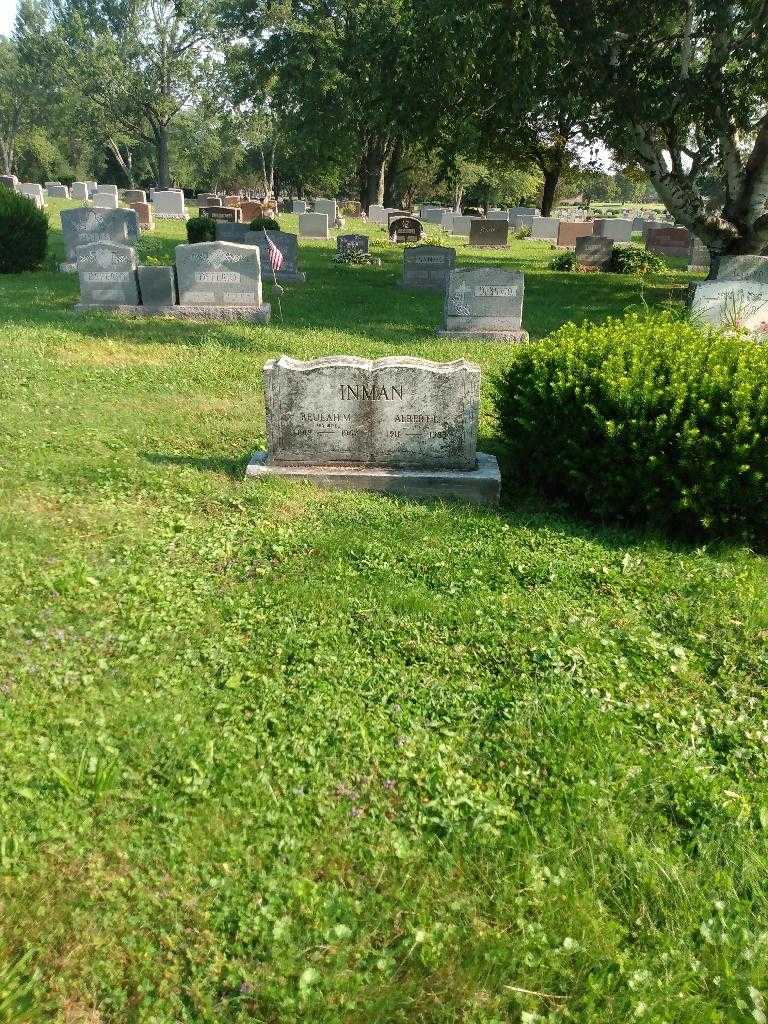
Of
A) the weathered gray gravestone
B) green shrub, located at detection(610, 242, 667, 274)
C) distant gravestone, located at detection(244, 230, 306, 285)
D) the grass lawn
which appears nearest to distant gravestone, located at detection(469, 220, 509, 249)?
green shrub, located at detection(610, 242, 667, 274)

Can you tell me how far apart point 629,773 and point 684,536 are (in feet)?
8.22

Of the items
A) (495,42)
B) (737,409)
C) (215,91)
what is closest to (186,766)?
(737,409)

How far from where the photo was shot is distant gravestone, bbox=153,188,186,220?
1463 inches

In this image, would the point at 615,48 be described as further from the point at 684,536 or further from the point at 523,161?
the point at 523,161

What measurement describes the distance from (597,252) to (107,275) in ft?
49.1

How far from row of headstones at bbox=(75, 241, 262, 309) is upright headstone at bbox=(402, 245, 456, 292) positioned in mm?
5352

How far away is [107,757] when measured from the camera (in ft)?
10.3

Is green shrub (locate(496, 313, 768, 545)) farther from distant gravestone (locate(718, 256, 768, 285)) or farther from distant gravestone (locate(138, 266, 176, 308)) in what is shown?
distant gravestone (locate(138, 266, 176, 308))

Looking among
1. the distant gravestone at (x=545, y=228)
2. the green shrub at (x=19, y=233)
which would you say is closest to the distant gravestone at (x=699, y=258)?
the distant gravestone at (x=545, y=228)

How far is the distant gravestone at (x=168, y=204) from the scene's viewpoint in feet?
122

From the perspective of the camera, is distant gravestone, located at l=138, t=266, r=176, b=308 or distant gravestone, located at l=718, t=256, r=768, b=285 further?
distant gravestone, located at l=138, t=266, r=176, b=308

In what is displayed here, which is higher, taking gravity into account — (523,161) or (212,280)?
(523,161)

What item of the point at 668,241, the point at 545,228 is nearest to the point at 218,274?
the point at 668,241

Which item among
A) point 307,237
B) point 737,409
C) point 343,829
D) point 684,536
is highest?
point 307,237
